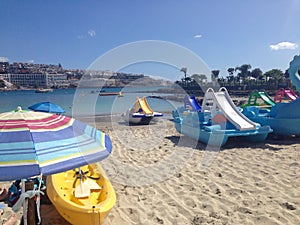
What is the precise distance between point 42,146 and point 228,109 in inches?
280

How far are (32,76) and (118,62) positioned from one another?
10273 cm

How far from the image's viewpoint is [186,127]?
8.38 meters

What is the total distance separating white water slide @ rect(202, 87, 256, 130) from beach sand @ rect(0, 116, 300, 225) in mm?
642

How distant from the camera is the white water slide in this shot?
7.38 meters

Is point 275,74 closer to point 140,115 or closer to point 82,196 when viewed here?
point 140,115

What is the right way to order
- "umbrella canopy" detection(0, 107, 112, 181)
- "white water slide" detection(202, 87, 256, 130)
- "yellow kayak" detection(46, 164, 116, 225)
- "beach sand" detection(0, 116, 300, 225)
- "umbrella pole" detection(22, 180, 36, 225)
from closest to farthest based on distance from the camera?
"umbrella canopy" detection(0, 107, 112, 181) → "umbrella pole" detection(22, 180, 36, 225) → "yellow kayak" detection(46, 164, 116, 225) → "beach sand" detection(0, 116, 300, 225) → "white water slide" detection(202, 87, 256, 130)

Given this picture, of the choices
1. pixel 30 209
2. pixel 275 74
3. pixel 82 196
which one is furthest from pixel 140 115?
pixel 275 74

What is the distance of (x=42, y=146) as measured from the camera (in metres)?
1.89

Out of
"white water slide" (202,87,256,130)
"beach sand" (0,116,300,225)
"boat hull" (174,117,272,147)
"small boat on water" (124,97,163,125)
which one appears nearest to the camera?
"beach sand" (0,116,300,225)

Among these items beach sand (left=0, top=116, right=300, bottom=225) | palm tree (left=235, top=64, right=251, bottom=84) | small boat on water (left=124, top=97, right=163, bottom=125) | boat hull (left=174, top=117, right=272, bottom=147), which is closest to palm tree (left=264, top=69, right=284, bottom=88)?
palm tree (left=235, top=64, right=251, bottom=84)

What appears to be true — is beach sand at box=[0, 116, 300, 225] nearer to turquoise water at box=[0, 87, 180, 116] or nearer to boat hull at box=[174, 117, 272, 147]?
boat hull at box=[174, 117, 272, 147]

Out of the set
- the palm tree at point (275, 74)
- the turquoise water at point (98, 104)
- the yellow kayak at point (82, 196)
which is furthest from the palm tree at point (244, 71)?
the yellow kayak at point (82, 196)

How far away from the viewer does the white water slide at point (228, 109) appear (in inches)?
290

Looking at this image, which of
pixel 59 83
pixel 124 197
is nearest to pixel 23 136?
pixel 124 197
